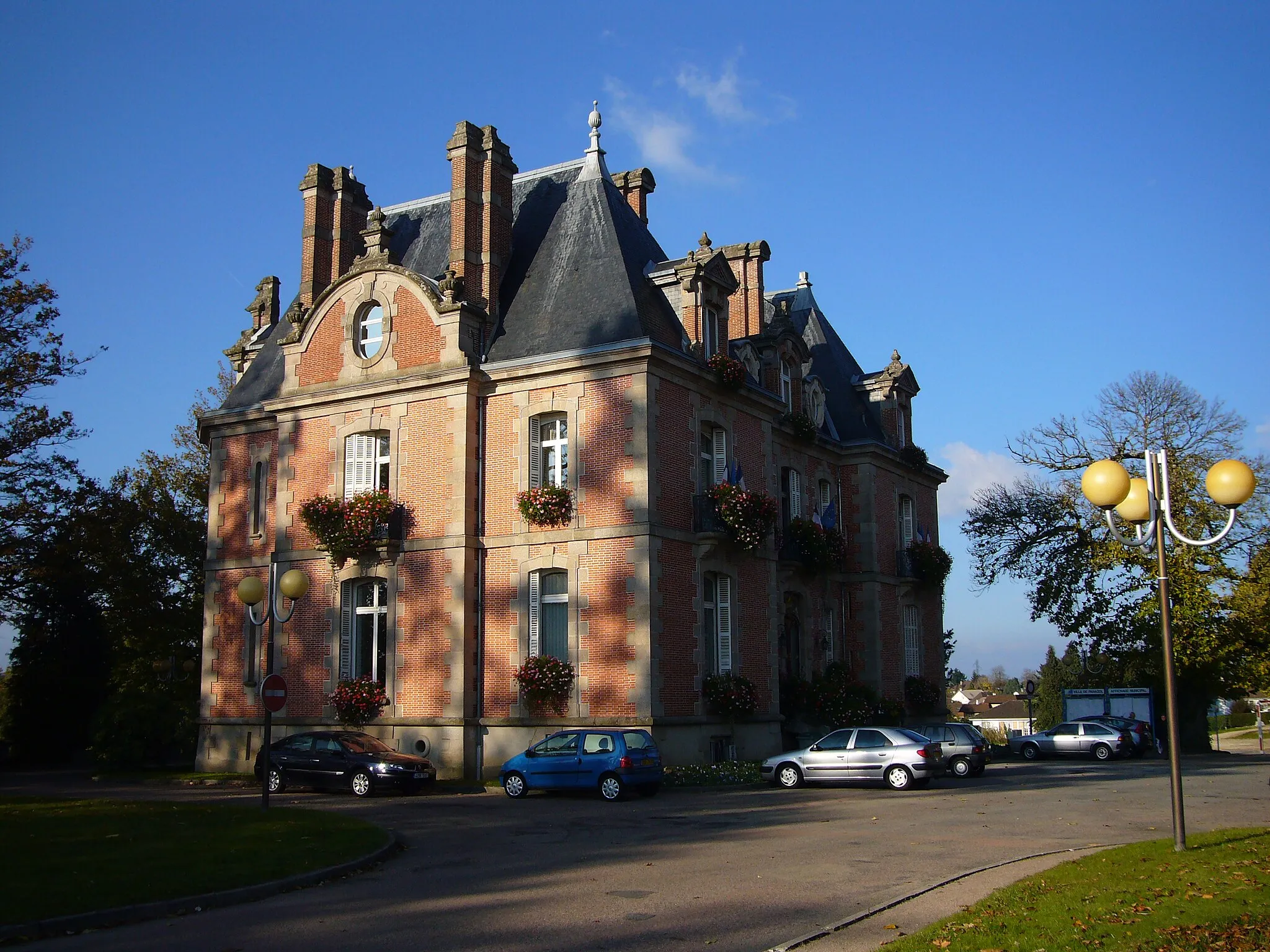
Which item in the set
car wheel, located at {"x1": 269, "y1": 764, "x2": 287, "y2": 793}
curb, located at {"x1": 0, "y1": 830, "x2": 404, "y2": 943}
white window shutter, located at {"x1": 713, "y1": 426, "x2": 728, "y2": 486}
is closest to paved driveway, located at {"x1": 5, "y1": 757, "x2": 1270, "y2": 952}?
curb, located at {"x1": 0, "y1": 830, "x2": 404, "y2": 943}

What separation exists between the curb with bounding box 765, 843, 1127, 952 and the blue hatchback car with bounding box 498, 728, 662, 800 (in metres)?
9.45

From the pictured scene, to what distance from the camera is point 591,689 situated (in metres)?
25.8

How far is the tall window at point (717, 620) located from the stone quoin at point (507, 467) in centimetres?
6

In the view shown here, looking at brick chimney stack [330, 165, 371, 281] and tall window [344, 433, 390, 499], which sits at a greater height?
brick chimney stack [330, 165, 371, 281]

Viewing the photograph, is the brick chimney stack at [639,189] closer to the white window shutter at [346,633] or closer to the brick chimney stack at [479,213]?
the brick chimney stack at [479,213]

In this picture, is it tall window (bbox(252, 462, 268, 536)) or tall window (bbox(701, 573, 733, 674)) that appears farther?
tall window (bbox(252, 462, 268, 536))

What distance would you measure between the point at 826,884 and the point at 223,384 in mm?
39128

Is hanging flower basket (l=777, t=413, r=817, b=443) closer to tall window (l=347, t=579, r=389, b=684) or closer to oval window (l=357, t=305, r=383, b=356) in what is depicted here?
oval window (l=357, t=305, r=383, b=356)

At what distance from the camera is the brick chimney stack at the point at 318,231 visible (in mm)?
32062

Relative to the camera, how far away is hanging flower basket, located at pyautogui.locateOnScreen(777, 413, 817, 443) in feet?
111

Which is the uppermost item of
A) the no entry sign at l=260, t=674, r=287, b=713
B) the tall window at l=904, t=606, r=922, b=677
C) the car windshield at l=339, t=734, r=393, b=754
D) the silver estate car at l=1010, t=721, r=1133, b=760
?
the tall window at l=904, t=606, r=922, b=677

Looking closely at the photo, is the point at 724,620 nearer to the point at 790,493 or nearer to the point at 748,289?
the point at 790,493

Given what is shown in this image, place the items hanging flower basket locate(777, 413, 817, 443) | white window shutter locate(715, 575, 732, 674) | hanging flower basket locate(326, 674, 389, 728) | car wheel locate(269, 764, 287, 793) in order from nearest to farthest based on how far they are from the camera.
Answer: car wheel locate(269, 764, 287, 793) → hanging flower basket locate(326, 674, 389, 728) → white window shutter locate(715, 575, 732, 674) → hanging flower basket locate(777, 413, 817, 443)

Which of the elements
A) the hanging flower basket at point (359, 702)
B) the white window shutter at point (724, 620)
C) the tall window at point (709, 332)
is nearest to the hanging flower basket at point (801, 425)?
the tall window at point (709, 332)
